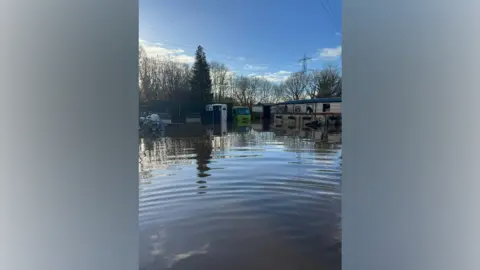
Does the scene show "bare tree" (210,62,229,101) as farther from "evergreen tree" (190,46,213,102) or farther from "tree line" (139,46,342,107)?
"evergreen tree" (190,46,213,102)

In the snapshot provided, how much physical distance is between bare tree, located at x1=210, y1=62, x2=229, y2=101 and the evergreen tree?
0.20m

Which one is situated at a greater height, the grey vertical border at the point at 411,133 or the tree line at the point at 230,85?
the tree line at the point at 230,85

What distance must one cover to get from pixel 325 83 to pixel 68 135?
1298 cm

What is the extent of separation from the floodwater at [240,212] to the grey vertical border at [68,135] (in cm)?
116

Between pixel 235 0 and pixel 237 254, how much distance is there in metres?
7.59

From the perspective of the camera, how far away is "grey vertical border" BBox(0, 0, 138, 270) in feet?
3.89

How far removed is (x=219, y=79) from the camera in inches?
556

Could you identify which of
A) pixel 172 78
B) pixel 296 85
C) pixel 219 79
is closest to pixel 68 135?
pixel 172 78

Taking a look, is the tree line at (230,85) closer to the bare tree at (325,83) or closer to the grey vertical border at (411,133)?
the bare tree at (325,83)

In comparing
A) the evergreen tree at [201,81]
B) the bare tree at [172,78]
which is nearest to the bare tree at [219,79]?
the evergreen tree at [201,81]

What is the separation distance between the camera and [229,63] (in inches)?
490

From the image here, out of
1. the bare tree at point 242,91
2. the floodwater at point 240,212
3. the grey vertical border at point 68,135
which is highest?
the bare tree at point 242,91

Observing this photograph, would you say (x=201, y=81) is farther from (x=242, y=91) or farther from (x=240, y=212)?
(x=240, y=212)

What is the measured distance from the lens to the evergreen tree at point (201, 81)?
1363cm
